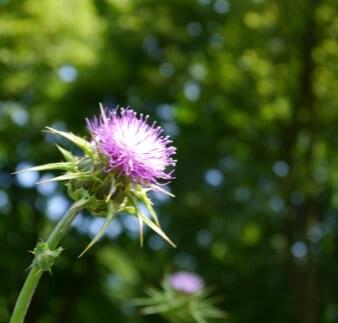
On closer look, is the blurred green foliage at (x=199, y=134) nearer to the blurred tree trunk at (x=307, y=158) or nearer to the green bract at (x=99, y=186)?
the blurred tree trunk at (x=307, y=158)

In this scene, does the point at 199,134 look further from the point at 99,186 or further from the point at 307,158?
the point at 99,186

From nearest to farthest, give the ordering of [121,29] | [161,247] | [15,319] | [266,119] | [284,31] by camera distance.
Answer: [15,319] < [284,31] < [266,119] < [121,29] < [161,247]

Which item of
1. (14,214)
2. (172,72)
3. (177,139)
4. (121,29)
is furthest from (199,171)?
(14,214)

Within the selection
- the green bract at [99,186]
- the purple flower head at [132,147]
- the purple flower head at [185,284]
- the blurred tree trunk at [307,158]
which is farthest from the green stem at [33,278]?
the blurred tree trunk at [307,158]

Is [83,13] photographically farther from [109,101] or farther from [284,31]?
[284,31]

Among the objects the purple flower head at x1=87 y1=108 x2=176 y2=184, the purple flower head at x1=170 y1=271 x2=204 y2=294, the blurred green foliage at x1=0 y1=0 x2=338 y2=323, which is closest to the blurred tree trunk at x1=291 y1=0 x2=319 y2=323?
the blurred green foliage at x1=0 y1=0 x2=338 y2=323

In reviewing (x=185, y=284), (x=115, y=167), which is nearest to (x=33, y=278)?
(x=115, y=167)
